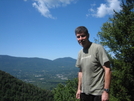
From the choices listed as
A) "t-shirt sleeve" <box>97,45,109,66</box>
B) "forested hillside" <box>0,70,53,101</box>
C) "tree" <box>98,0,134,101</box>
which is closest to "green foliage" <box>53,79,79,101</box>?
"tree" <box>98,0,134,101</box>

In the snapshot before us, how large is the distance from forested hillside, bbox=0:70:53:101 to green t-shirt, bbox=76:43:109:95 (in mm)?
75660

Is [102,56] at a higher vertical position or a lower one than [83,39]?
lower

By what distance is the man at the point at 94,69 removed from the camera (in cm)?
194

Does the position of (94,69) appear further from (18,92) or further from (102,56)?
(18,92)

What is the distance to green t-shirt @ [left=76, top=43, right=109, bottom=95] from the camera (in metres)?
1.99

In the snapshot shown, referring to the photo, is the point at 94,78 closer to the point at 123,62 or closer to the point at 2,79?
the point at 123,62

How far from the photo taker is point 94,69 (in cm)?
205

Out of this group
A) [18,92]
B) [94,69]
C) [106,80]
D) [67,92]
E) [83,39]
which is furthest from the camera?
[18,92]

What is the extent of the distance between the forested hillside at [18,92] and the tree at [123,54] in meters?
68.7

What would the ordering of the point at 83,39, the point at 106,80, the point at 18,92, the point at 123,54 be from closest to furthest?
1. the point at 106,80
2. the point at 83,39
3. the point at 123,54
4. the point at 18,92

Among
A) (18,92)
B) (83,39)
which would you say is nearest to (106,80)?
(83,39)

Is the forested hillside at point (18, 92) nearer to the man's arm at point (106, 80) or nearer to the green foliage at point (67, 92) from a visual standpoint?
the green foliage at point (67, 92)

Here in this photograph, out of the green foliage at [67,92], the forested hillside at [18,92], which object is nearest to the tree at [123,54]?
the green foliage at [67,92]

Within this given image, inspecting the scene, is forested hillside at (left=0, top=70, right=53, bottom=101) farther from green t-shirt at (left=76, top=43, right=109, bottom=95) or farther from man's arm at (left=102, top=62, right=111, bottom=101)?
man's arm at (left=102, top=62, right=111, bottom=101)
